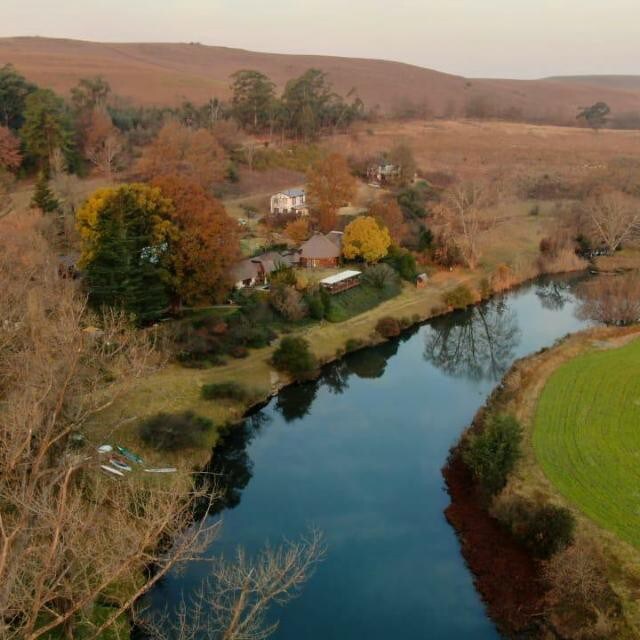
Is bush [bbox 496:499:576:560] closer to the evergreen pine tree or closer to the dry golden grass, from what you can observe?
the evergreen pine tree

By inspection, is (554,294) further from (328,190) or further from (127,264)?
(127,264)

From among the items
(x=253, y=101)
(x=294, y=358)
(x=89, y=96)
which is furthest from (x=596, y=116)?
(x=294, y=358)

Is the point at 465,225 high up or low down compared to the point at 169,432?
Answer: up

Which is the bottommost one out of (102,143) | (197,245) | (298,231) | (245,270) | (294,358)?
(294,358)

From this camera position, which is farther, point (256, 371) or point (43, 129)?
point (43, 129)

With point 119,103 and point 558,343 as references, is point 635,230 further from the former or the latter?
point 119,103

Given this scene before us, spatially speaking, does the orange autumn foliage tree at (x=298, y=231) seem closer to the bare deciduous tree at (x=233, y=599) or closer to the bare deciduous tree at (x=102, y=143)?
the bare deciduous tree at (x=102, y=143)

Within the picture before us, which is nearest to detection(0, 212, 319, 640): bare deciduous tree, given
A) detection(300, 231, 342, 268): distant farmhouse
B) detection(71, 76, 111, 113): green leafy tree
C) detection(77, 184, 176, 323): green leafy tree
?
detection(77, 184, 176, 323): green leafy tree

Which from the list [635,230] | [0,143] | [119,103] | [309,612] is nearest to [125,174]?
[0,143]
